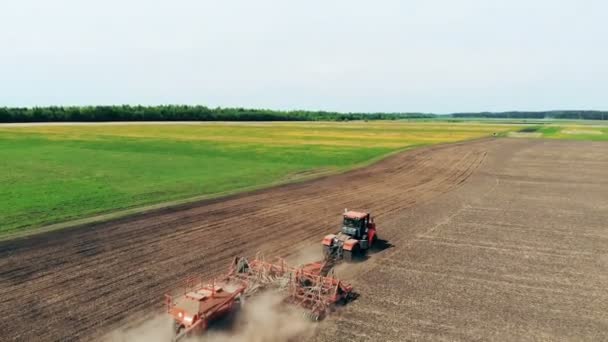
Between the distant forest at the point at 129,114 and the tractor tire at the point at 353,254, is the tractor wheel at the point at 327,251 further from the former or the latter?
the distant forest at the point at 129,114

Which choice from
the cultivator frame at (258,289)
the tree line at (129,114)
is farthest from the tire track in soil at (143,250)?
the tree line at (129,114)

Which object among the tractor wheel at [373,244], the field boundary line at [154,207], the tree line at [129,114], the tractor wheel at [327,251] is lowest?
the tractor wheel at [373,244]

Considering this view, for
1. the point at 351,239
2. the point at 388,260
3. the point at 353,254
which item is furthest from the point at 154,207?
the point at 388,260

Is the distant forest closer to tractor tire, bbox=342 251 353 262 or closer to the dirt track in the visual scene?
the dirt track

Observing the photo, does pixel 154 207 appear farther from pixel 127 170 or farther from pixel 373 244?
pixel 127 170

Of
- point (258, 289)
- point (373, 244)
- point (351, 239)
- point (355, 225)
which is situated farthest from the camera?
point (373, 244)

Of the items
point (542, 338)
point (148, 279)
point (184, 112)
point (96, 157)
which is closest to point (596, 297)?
point (542, 338)
